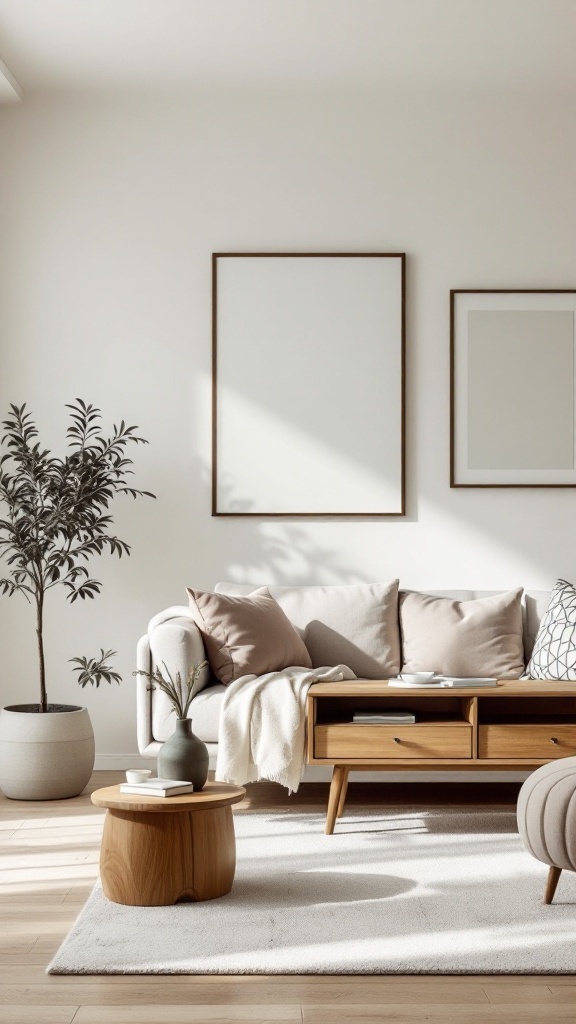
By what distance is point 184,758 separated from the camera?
116 inches

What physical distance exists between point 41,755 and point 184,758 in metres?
1.49

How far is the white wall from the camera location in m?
4.89

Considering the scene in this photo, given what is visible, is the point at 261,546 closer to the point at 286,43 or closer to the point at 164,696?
the point at 164,696

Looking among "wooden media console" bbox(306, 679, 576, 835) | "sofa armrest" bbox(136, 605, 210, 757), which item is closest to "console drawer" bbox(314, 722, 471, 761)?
"wooden media console" bbox(306, 679, 576, 835)

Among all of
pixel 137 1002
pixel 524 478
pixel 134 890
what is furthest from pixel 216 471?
pixel 137 1002

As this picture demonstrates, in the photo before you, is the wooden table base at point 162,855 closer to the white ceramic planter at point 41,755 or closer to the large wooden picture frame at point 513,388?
the white ceramic planter at point 41,755

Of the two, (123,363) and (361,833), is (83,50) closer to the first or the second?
(123,363)

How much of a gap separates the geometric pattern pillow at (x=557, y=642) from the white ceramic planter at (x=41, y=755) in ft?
6.13

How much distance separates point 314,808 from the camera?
4141 mm

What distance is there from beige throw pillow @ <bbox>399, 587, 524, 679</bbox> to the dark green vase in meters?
1.62

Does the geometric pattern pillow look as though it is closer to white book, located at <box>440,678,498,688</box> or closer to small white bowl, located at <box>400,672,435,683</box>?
white book, located at <box>440,678,498,688</box>

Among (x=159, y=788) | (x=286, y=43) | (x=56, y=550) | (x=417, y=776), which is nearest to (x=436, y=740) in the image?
(x=417, y=776)

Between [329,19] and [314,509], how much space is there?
6.75 ft

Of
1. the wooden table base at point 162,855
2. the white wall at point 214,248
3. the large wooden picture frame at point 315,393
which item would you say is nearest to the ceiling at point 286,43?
the white wall at point 214,248
